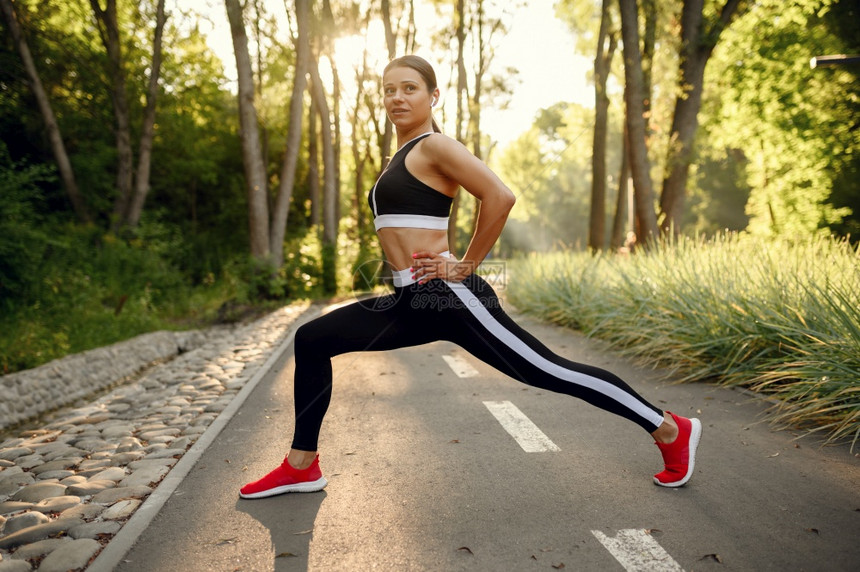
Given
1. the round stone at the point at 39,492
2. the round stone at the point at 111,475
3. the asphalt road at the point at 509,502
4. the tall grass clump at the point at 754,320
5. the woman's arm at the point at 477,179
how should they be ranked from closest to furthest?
the asphalt road at the point at 509,502 < the woman's arm at the point at 477,179 < the round stone at the point at 39,492 < the round stone at the point at 111,475 < the tall grass clump at the point at 754,320

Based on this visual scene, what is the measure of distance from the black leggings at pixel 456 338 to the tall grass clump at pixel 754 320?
2.30 meters

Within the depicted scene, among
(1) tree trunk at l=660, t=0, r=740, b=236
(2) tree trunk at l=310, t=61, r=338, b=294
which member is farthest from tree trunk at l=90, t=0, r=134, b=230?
(1) tree trunk at l=660, t=0, r=740, b=236

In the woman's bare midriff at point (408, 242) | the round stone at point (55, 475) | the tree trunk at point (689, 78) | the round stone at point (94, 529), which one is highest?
the tree trunk at point (689, 78)

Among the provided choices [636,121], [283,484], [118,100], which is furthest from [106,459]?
[118,100]

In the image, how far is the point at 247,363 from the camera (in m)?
8.21

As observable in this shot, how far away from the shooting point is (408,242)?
10.1ft

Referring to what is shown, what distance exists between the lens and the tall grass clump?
15.6 ft

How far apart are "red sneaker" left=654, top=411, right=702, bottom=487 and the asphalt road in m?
0.08

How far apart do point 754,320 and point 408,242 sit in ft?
14.7

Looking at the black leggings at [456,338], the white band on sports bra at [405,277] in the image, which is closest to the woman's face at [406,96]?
the white band on sports bra at [405,277]

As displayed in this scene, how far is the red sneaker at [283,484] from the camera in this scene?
352cm

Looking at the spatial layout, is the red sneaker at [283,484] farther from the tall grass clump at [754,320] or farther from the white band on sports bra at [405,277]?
the tall grass clump at [754,320]

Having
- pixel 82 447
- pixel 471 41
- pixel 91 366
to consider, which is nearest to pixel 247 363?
pixel 91 366

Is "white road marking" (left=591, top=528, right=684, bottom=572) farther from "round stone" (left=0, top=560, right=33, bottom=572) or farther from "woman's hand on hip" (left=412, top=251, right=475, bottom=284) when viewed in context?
"round stone" (left=0, top=560, right=33, bottom=572)
